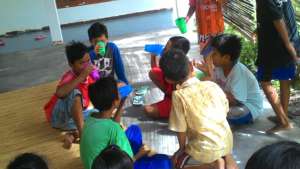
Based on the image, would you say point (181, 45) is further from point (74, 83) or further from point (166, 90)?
point (74, 83)

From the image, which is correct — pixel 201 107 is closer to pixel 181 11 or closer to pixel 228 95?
pixel 228 95

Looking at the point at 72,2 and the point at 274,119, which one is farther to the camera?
the point at 72,2

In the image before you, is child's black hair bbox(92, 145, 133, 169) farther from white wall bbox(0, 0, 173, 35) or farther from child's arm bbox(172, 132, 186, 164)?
white wall bbox(0, 0, 173, 35)

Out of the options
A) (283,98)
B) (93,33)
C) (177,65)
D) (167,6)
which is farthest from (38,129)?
(167,6)

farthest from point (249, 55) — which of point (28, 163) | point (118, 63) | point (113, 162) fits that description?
point (28, 163)

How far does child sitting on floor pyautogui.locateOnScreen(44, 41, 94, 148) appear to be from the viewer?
2939 mm

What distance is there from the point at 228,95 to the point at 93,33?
118 cm

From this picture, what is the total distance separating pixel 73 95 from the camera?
9.75 ft

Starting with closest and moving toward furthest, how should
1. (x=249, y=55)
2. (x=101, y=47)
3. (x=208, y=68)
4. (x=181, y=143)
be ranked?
(x=181, y=143)
(x=208, y=68)
(x=101, y=47)
(x=249, y=55)

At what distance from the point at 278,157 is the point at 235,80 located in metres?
1.93

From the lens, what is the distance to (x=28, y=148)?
3.12m

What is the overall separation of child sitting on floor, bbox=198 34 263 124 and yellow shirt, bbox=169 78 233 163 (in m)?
0.67

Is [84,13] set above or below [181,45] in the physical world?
above

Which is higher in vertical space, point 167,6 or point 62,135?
point 167,6
